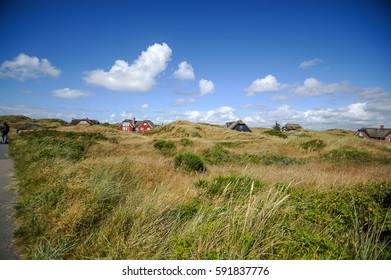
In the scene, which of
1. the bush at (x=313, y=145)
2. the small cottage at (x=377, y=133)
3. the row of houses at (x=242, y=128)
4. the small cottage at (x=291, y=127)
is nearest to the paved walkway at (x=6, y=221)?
the bush at (x=313, y=145)

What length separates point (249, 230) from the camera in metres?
3.05

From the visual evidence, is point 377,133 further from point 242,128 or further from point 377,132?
point 242,128

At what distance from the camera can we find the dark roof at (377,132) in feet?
231

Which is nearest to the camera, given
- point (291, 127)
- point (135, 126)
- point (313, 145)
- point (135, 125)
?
point (313, 145)

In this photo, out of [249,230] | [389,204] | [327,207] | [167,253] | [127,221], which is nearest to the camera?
[167,253]

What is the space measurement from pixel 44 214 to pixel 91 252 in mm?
1393

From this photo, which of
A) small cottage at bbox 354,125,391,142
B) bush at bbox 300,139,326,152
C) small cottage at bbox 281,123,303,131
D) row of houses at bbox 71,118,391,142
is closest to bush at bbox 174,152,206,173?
bush at bbox 300,139,326,152

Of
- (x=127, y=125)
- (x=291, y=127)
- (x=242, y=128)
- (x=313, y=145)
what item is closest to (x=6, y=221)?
(x=313, y=145)

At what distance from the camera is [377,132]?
72.6 metres

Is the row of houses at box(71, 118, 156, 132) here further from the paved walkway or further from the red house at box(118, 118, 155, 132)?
the paved walkway

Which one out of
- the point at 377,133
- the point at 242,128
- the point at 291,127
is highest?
the point at 291,127
